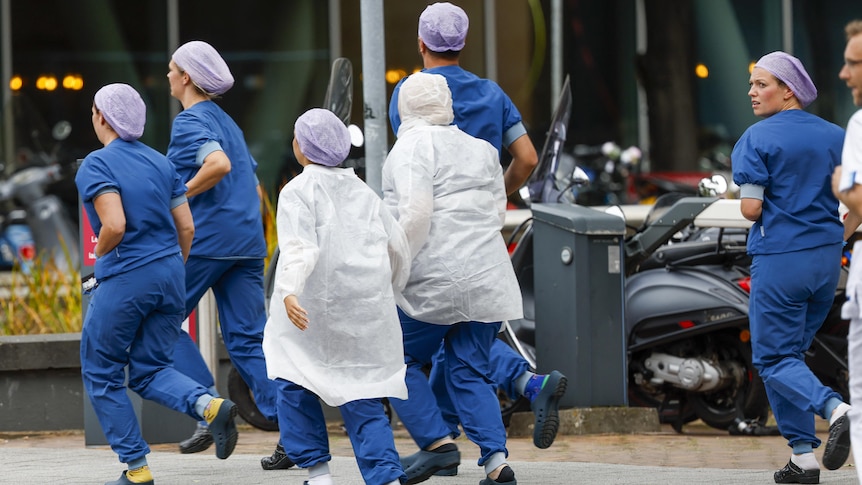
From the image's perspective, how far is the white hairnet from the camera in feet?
20.5

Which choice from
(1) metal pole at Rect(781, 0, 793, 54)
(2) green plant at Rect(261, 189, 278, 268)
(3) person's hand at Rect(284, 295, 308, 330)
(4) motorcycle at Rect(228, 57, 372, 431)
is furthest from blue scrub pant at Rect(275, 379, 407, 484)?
(1) metal pole at Rect(781, 0, 793, 54)

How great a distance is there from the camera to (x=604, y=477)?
6.49 metres

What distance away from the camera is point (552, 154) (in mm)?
8594

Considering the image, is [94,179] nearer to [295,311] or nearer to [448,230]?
[295,311]

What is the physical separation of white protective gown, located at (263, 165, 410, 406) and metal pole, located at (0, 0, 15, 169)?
10.8 m

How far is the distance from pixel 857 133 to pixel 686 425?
15.8 ft

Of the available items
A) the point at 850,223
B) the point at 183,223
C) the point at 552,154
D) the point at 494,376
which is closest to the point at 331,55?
the point at 552,154

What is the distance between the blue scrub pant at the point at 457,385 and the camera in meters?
6.13

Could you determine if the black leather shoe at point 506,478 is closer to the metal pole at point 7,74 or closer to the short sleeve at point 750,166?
the short sleeve at point 750,166

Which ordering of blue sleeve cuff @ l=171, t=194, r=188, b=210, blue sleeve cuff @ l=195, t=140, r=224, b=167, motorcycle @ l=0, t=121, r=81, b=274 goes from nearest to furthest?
blue sleeve cuff @ l=171, t=194, r=188, b=210, blue sleeve cuff @ l=195, t=140, r=224, b=167, motorcycle @ l=0, t=121, r=81, b=274

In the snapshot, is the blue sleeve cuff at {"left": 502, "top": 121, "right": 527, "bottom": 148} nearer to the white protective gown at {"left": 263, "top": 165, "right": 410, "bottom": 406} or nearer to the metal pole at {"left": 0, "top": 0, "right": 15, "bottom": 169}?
the white protective gown at {"left": 263, "top": 165, "right": 410, "bottom": 406}

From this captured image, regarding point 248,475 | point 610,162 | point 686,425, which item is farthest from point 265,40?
point 248,475

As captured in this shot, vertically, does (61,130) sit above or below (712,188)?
below

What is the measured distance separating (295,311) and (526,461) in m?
2.30
